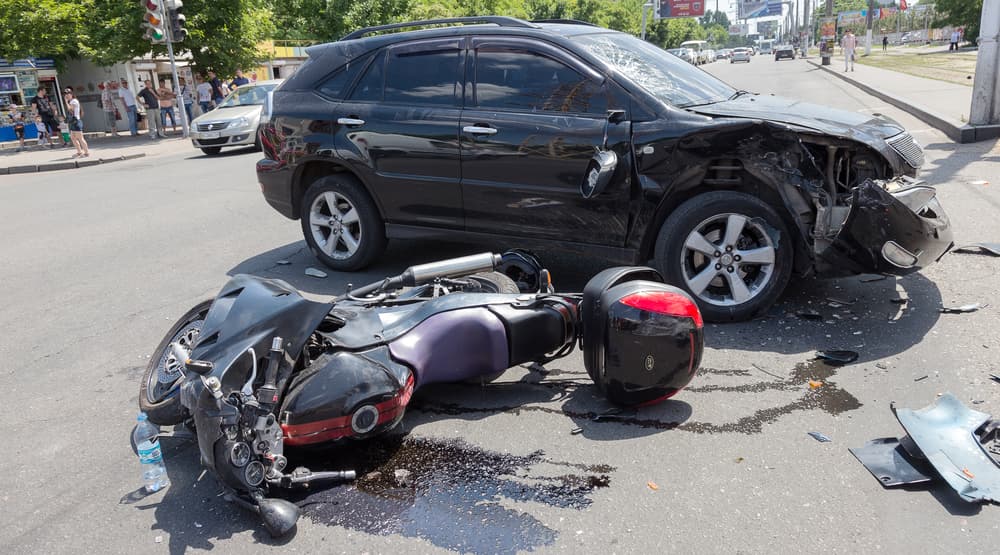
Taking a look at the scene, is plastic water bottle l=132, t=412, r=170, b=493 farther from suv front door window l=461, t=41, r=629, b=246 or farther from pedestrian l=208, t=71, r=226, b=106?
pedestrian l=208, t=71, r=226, b=106

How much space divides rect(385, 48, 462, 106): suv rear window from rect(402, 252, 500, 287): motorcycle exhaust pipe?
162 cm

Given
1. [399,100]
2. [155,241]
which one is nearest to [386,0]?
[155,241]

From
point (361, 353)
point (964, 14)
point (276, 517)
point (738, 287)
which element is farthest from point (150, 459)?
point (964, 14)

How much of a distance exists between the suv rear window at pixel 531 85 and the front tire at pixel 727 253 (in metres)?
0.94

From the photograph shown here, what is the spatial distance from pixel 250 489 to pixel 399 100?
3.57 meters

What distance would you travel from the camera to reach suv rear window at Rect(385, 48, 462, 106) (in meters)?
5.55

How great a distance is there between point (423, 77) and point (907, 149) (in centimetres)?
337

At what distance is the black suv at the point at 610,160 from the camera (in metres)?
4.51

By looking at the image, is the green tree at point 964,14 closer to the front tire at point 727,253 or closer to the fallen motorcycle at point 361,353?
the front tire at point 727,253

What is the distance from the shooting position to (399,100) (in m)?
5.79

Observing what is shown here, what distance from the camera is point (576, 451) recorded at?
136 inches

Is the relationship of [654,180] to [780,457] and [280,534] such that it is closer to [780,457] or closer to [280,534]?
[780,457]

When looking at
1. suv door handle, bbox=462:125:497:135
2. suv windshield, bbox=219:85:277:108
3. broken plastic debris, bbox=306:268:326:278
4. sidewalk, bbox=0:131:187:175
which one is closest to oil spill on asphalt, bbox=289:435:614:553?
suv door handle, bbox=462:125:497:135

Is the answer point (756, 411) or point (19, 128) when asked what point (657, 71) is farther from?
point (19, 128)
